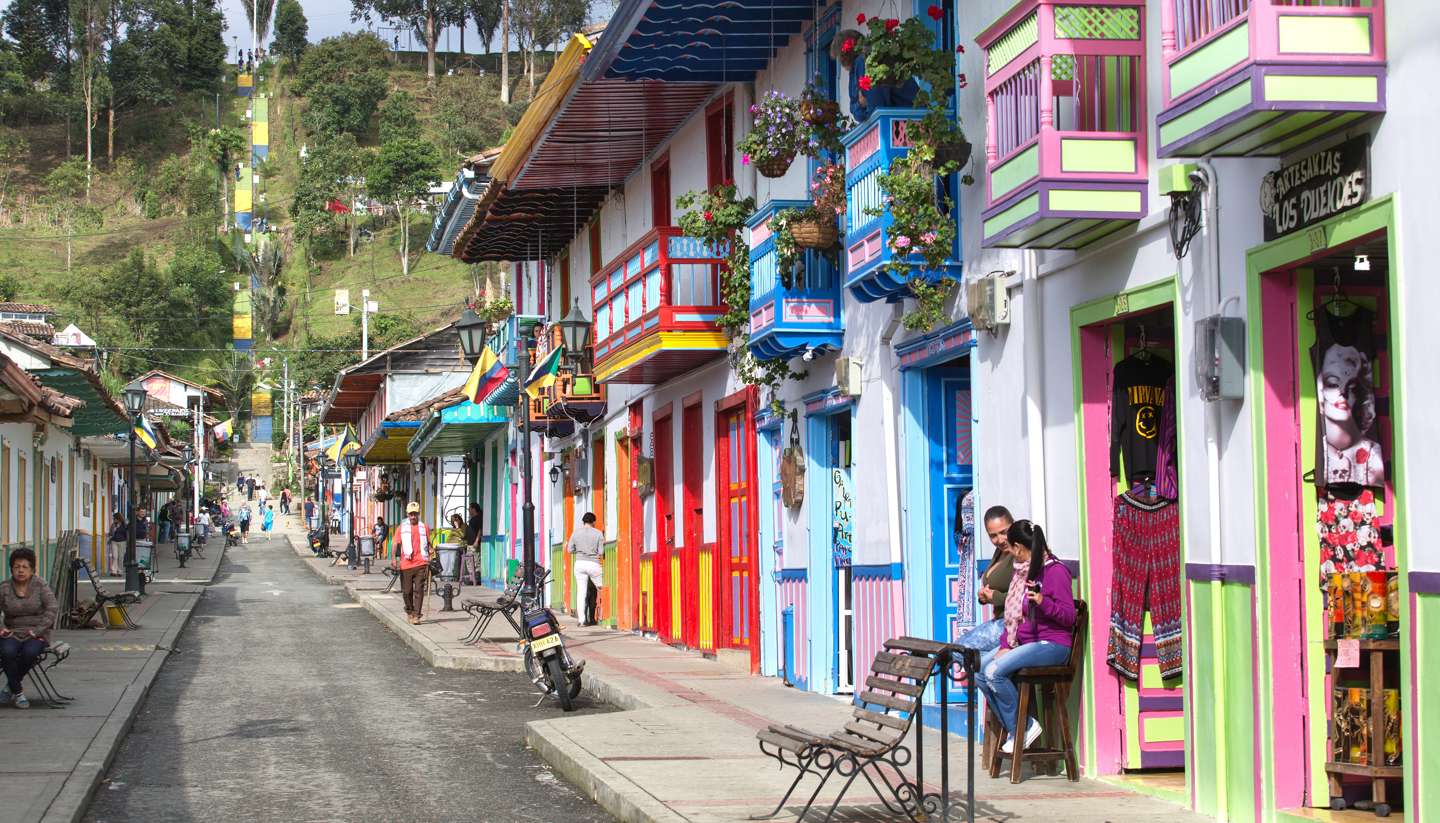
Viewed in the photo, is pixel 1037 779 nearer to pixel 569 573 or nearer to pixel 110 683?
pixel 110 683

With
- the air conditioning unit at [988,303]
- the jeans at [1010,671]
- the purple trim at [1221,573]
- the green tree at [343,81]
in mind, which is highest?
the green tree at [343,81]

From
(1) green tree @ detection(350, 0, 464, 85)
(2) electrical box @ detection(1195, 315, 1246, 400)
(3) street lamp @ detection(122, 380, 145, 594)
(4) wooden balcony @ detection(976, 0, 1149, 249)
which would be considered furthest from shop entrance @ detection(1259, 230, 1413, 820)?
(1) green tree @ detection(350, 0, 464, 85)

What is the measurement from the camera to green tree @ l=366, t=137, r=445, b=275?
367ft

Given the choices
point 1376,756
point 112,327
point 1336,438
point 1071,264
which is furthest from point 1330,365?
point 112,327

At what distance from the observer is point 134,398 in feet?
97.5

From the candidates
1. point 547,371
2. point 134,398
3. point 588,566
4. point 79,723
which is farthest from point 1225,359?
point 134,398

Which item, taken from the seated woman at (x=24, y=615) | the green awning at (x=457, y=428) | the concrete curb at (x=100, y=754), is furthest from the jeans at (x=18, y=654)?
the green awning at (x=457, y=428)

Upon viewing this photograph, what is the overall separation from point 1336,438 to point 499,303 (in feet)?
86.5

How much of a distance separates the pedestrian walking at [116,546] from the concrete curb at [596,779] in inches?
1036

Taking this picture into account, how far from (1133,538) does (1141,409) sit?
0.72 metres

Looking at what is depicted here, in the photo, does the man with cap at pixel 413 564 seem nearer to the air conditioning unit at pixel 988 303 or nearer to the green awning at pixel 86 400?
the green awning at pixel 86 400

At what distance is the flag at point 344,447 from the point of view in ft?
167

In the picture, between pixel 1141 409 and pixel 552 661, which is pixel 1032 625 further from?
pixel 552 661

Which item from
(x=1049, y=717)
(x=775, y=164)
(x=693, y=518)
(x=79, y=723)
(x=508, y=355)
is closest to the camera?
(x=1049, y=717)
